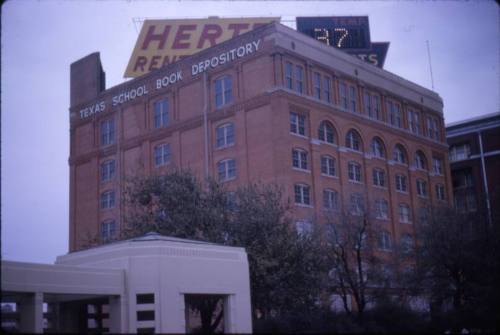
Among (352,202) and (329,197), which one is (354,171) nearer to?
(329,197)

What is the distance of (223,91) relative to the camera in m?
52.9

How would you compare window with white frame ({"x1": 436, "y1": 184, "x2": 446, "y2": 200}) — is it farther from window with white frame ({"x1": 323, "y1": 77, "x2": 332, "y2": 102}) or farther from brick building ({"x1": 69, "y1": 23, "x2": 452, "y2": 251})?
window with white frame ({"x1": 323, "y1": 77, "x2": 332, "y2": 102})

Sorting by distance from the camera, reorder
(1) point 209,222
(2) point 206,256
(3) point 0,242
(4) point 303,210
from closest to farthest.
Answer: (3) point 0,242 < (2) point 206,256 < (1) point 209,222 < (4) point 303,210

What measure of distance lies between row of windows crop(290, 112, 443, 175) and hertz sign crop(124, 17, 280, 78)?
18980 mm

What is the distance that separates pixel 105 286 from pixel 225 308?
17.8 ft

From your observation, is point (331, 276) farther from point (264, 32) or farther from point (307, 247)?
point (264, 32)

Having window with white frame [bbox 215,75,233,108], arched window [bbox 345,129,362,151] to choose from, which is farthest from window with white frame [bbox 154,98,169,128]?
arched window [bbox 345,129,362,151]

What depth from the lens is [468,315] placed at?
91.2 ft

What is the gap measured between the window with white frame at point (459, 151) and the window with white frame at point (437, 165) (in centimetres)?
1192

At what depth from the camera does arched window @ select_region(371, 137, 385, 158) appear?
58737mm

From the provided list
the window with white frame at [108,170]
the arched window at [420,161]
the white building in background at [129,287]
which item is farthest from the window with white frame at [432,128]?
the white building in background at [129,287]

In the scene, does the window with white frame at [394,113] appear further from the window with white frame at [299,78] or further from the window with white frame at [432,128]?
the window with white frame at [299,78]

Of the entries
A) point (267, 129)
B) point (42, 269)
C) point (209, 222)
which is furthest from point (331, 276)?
point (42, 269)

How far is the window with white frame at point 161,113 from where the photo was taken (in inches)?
2271
